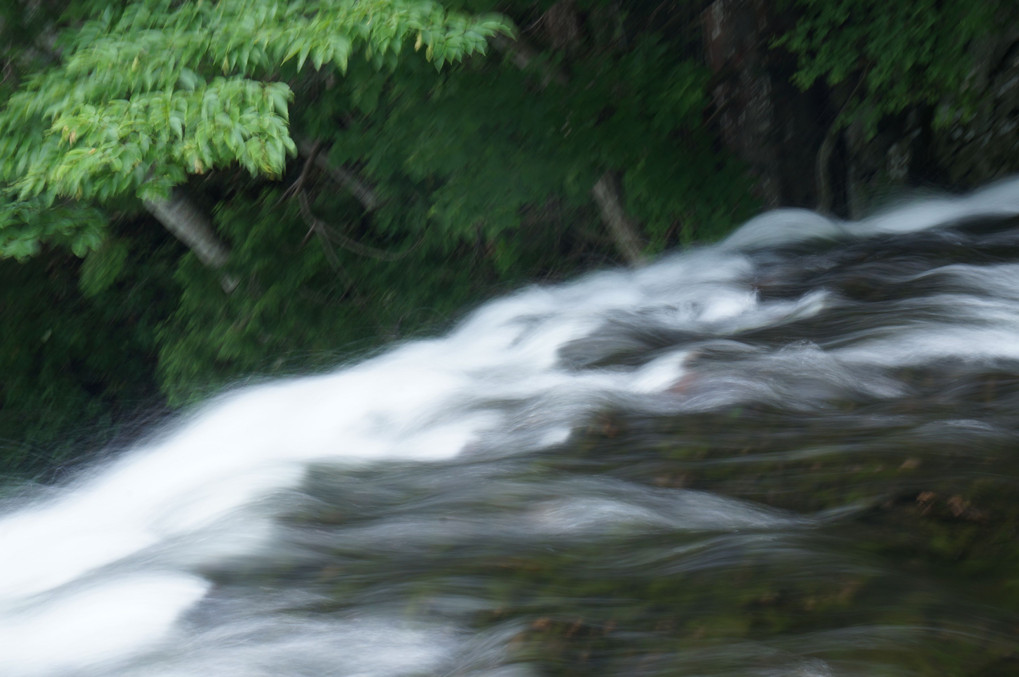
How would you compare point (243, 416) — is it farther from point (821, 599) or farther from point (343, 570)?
point (821, 599)

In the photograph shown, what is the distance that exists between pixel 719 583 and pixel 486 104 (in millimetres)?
5433

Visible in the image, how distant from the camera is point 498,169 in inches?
291

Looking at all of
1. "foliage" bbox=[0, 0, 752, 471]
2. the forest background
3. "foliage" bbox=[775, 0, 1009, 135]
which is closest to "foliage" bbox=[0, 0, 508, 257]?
"foliage" bbox=[0, 0, 752, 471]

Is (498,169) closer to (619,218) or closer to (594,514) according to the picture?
(619,218)

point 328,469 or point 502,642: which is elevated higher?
point 502,642

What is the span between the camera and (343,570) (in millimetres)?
2699

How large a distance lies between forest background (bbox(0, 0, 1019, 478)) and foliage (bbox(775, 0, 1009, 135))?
0.06 feet

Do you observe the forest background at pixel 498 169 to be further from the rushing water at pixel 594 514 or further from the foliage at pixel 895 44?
A: the rushing water at pixel 594 514

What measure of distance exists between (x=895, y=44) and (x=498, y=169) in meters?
2.92

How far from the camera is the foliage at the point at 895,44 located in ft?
22.4

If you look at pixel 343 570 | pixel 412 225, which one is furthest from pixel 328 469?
pixel 412 225

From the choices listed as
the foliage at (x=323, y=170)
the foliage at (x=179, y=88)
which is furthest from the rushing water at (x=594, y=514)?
the foliage at (x=323, y=170)

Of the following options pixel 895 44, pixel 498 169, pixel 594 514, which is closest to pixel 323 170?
pixel 498 169

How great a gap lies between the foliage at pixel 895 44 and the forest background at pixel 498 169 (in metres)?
0.02
